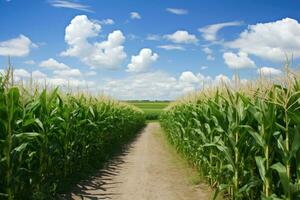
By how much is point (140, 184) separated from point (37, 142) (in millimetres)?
3435

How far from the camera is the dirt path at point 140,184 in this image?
861cm

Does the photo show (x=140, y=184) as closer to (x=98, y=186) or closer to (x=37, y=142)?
(x=98, y=186)

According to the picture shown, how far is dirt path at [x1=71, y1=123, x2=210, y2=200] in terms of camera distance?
861cm

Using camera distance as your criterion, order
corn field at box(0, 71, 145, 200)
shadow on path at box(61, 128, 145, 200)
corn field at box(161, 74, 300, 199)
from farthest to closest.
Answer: shadow on path at box(61, 128, 145, 200) < corn field at box(0, 71, 145, 200) < corn field at box(161, 74, 300, 199)

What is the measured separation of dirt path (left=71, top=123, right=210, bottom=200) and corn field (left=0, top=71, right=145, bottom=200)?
0.75 metres

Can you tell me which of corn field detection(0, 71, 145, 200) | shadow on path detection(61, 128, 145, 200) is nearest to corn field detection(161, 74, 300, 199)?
shadow on path detection(61, 128, 145, 200)

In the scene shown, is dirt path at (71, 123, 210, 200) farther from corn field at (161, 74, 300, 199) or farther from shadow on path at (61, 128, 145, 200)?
corn field at (161, 74, 300, 199)

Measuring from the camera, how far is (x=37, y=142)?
739 cm

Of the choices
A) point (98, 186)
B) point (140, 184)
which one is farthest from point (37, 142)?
point (140, 184)

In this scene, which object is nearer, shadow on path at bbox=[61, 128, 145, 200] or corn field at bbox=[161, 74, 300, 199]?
corn field at bbox=[161, 74, 300, 199]

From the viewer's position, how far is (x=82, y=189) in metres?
9.02

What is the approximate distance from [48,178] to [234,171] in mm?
4185

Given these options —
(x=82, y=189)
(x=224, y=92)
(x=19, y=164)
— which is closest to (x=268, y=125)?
(x=224, y=92)

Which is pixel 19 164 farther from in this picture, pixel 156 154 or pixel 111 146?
pixel 111 146
